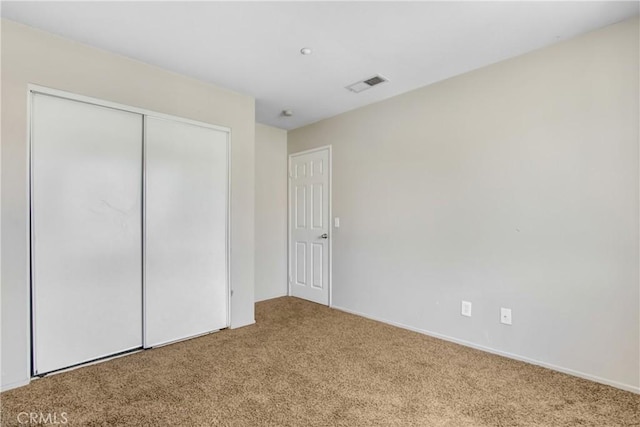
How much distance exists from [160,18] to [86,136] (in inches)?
41.2

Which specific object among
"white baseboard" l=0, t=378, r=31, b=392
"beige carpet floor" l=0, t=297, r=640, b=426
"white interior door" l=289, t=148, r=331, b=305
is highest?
"white interior door" l=289, t=148, r=331, b=305

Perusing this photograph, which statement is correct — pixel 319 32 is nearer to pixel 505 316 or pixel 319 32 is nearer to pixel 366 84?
pixel 366 84

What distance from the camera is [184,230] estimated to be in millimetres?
2879

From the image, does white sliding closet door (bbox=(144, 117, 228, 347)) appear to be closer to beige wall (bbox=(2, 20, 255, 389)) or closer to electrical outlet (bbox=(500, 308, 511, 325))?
beige wall (bbox=(2, 20, 255, 389))

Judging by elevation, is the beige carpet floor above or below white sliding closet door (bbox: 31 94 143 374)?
below

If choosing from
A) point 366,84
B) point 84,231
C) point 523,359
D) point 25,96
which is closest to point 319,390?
point 523,359

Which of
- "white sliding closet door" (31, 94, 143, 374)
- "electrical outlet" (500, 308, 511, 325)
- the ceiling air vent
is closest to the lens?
"white sliding closet door" (31, 94, 143, 374)

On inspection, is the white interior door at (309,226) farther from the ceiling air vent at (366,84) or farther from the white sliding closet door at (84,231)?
the white sliding closet door at (84,231)

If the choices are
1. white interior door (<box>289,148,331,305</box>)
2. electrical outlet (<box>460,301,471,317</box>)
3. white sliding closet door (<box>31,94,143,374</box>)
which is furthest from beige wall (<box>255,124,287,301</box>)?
electrical outlet (<box>460,301,471,317</box>)

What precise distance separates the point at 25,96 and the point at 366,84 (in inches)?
103

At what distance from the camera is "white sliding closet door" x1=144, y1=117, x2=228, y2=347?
8.80 feet

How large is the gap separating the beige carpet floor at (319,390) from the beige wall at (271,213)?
1570 millimetres

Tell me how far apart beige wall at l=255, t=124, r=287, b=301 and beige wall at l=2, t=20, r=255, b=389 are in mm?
1355

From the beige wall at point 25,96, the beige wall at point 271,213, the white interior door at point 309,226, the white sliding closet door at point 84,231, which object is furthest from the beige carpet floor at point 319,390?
the beige wall at point 271,213
